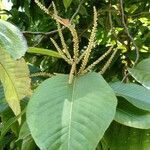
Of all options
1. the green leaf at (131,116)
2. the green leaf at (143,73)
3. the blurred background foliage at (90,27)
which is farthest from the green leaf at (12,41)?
the blurred background foliage at (90,27)

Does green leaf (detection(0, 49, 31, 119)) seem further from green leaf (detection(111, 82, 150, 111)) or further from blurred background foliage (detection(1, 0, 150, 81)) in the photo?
blurred background foliage (detection(1, 0, 150, 81))

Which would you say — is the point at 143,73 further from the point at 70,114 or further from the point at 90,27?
the point at 90,27

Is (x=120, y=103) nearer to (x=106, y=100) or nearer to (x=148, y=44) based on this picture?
(x=106, y=100)

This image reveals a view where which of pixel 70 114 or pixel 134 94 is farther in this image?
pixel 134 94

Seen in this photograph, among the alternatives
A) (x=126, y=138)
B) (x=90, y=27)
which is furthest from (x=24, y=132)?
(x=90, y=27)

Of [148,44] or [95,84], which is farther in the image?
[148,44]

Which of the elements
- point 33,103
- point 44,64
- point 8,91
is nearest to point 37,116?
point 33,103
